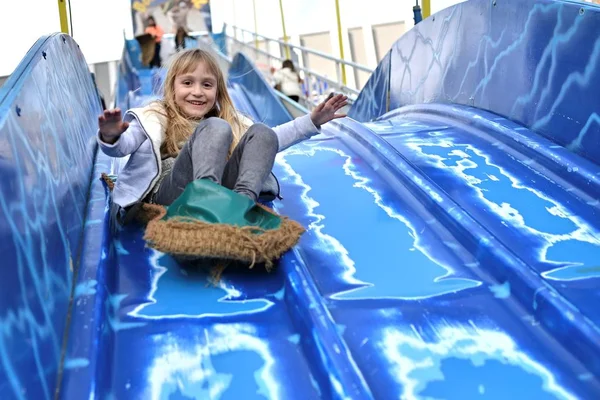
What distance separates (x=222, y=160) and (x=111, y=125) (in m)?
0.26

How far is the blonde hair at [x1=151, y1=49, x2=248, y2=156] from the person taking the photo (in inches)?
75.7

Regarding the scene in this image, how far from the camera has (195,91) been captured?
1.96m

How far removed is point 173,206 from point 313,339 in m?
0.45

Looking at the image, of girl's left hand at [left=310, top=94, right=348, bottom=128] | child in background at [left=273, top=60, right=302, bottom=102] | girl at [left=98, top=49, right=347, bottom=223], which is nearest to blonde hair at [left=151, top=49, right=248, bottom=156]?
girl at [left=98, top=49, right=347, bottom=223]

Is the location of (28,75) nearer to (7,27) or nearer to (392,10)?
(7,27)

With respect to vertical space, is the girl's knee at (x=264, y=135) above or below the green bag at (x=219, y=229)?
above

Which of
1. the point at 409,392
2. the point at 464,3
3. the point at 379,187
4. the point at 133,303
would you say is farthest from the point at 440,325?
the point at 464,3

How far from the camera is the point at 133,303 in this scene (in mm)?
1452

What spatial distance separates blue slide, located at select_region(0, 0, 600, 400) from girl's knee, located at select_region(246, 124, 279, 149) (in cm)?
25

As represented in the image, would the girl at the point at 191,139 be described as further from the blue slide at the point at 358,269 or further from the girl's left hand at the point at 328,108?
the blue slide at the point at 358,269

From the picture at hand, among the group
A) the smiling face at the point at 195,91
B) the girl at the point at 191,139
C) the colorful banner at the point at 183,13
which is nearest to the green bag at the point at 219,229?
the girl at the point at 191,139

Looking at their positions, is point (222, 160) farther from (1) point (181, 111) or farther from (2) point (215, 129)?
(1) point (181, 111)

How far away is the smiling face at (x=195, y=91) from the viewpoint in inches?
77.2

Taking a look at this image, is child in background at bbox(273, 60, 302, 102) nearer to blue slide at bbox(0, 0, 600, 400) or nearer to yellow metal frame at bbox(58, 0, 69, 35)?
yellow metal frame at bbox(58, 0, 69, 35)
